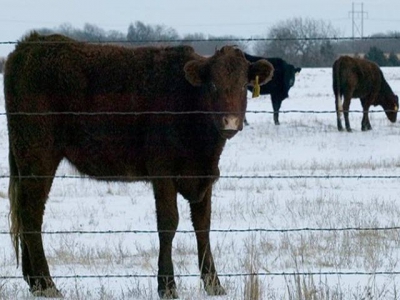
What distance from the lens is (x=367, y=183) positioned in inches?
533

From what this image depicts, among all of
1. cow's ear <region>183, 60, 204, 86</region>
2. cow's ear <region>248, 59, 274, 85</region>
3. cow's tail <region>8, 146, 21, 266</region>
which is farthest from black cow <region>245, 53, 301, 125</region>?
cow's tail <region>8, 146, 21, 266</region>

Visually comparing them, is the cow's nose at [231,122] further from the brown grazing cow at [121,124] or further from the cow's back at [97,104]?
the cow's back at [97,104]

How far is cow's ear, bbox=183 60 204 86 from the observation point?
7.30 m

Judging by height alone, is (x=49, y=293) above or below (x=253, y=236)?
above

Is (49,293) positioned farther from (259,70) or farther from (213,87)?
(259,70)

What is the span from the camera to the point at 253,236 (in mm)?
8773

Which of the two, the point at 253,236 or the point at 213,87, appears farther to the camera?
the point at 253,236

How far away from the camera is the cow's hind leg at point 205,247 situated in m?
6.83

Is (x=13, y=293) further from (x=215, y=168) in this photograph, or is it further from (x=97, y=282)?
(x=215, y=168)

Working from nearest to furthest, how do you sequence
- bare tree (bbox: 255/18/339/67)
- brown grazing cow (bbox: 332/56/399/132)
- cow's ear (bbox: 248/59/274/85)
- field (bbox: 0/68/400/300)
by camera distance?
field (bbox: 0/68/400/300), cow's ear (bbox: 248/59/274/85), brown grazing cow (bbox: 332/56/399/132), bare tree (bbox: 255/18/339/67)

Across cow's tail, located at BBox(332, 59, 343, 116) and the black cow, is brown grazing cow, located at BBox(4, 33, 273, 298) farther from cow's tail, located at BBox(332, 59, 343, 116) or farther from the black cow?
the black cow

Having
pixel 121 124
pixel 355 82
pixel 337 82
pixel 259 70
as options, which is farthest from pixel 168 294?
pixel 355 82

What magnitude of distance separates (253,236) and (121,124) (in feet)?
6.65

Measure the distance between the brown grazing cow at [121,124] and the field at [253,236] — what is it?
1.27 feet
